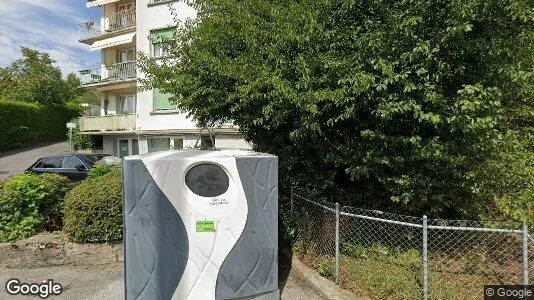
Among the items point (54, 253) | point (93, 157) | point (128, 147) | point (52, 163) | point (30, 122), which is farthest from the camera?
point (30, 122)

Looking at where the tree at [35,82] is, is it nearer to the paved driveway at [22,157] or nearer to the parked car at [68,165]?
the paved driveway at [22,157]

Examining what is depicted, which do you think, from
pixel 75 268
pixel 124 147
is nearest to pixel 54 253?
pixel 75 268

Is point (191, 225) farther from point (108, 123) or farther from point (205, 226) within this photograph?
point (108, 123)

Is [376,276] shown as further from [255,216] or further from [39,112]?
[39,112]

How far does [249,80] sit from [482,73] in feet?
9.24

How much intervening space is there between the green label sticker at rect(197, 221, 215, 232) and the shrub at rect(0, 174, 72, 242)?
454cm

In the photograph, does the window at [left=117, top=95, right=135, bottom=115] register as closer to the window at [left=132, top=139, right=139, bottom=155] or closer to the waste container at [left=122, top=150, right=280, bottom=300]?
the window at [left=132, top=139, right=139, bottom=155]

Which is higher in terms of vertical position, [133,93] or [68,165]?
[133,93]

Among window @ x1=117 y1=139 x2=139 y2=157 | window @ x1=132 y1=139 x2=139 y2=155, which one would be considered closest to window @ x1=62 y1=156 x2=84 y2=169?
window @ x1=117 y1=139 x2=139 y2=157

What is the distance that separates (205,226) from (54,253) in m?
3.54

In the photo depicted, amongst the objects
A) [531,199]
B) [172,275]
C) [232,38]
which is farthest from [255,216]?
[531,199]

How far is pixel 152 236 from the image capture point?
3.65m

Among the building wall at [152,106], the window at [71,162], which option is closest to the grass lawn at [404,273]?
the window at [71,162]

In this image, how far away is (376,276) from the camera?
432cm
